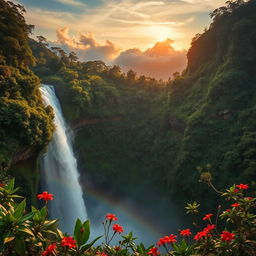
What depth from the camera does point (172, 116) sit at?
36.2m

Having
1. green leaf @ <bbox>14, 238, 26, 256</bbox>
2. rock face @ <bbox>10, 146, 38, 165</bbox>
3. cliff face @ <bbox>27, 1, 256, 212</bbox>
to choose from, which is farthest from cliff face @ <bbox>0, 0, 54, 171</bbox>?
green leaf @ <bbox>14, 238, 26, 256</bbox>

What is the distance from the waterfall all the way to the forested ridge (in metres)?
4.52

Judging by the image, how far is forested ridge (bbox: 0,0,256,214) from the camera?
24672mm

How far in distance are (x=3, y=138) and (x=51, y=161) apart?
8.35m

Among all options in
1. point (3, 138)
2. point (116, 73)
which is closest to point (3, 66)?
point (3, 138)

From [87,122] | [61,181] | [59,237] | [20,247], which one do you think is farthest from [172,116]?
[20,247]

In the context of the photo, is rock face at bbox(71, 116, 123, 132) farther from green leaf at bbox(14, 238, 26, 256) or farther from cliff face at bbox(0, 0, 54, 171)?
green leaf at bbox(14, 238, 26, 256)

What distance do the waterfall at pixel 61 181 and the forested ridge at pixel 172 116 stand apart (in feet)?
14.8

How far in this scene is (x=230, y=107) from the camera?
97.3ft

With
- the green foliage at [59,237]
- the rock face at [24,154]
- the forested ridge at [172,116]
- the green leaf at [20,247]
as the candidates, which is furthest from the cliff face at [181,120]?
the green leaf at [20,247]

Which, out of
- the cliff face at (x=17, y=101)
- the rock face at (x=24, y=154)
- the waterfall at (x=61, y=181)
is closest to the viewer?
the cliff face at (x=17, y=101)

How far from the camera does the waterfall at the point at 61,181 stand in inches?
889

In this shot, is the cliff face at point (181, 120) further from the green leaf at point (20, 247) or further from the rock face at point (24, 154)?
the green leaf at point (20, 247)

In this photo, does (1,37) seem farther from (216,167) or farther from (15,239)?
(216,167)
